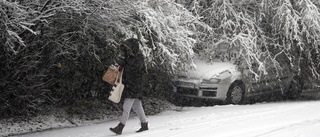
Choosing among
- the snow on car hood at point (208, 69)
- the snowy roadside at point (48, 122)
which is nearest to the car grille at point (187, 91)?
the snow on car hood at point (208, 69)

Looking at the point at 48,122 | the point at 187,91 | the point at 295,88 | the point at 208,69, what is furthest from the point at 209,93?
the point at 48,122

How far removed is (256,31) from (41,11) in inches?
283

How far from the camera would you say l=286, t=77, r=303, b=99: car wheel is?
581 inches

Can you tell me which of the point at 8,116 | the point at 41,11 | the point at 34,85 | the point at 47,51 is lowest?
the point at 8,116

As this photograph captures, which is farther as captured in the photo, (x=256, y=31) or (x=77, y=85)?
(x=256, y=31)

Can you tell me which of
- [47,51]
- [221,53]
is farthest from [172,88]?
[47,51]

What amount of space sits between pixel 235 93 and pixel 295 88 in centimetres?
300

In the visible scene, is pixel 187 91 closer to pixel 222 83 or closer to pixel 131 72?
pixel 222 83

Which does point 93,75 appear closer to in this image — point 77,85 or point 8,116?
point 77,85

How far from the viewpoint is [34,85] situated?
9000 mm

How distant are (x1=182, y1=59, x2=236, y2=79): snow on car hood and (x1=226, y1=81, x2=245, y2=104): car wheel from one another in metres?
0.43

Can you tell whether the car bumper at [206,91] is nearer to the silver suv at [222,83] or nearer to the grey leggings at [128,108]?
the silver suv at [222,83]

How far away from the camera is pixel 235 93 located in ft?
42.3

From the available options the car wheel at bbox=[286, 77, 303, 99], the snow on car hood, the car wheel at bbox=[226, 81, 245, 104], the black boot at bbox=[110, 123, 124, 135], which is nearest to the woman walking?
the black boot at bbox=[110, 123, 124, 135]
